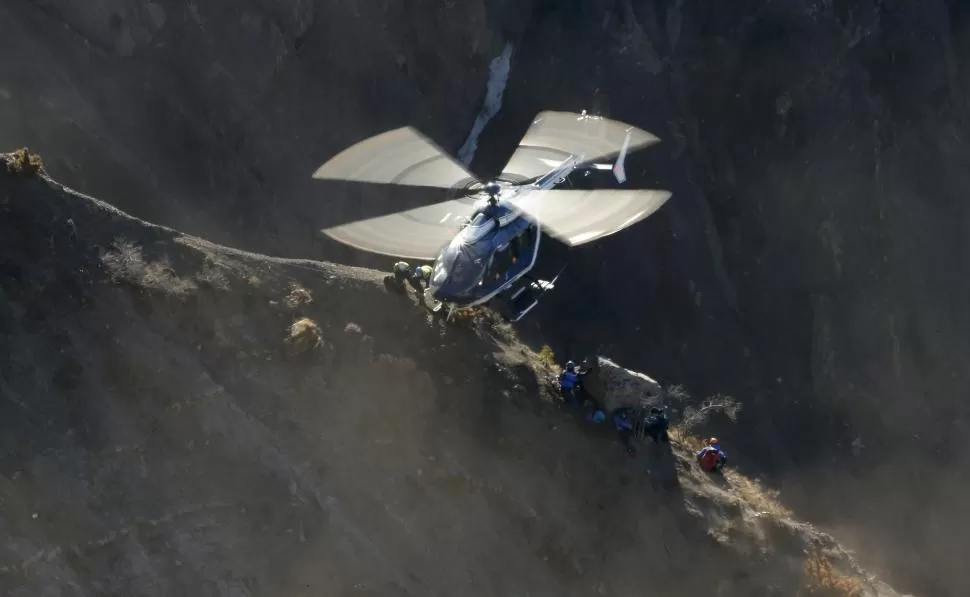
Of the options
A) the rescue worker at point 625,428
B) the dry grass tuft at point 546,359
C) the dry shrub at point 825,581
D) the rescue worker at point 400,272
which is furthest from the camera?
the dry grass tuft at point 546,359

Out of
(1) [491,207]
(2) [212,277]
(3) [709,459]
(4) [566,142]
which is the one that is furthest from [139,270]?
(3) [709,459]

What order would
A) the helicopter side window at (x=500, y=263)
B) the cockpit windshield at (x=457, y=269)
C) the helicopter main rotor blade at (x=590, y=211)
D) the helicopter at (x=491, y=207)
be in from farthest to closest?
the helicopter side window at (x=500, y=263) < the cockpit windshield at (x=457, y=269) < the helicopter at (x=491, y=207) < the helicopter main rotor blade at (x=590, y=211)

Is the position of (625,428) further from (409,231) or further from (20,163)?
(20,163)

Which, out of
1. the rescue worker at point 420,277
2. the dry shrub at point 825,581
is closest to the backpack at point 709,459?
the dry shrub at point 825,581

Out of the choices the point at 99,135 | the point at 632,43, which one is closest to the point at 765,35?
the point at 632,43

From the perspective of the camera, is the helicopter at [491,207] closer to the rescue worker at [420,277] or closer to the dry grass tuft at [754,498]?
the rescue worker at [420,277]

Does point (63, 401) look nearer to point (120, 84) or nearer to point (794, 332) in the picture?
point (120, 84)

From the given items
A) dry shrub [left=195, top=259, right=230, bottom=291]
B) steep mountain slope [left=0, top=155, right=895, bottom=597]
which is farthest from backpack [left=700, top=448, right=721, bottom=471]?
dry shrub [left=195, top=259, right=230, bottom=291]

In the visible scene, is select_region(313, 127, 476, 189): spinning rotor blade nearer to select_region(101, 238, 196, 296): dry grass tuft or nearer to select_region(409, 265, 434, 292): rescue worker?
select_region(409, 265, 434, 292): rescue worker
